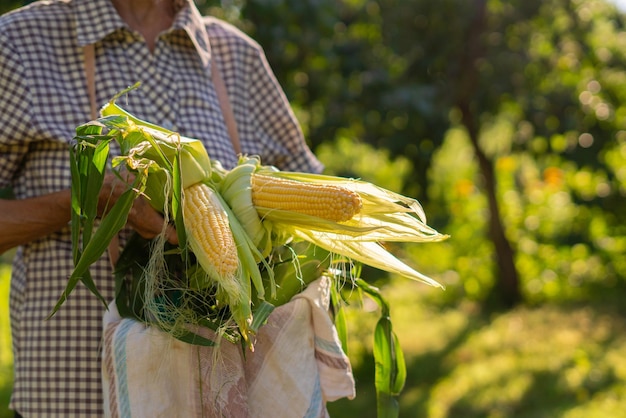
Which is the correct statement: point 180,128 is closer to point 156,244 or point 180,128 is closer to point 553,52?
point 156,244

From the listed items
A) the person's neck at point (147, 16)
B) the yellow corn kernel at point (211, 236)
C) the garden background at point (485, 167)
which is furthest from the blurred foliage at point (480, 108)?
the yellow corn kernel at point (211, 236)

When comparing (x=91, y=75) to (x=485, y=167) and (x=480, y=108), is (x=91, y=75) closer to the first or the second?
(x=480, y=108)

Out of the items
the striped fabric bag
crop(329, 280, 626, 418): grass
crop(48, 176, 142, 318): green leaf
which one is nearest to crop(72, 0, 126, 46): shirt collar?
crop(48, 176, 142, 318): green leaf

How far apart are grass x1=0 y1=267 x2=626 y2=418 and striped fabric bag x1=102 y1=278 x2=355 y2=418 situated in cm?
254

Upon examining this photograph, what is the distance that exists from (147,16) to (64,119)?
36 centimetres

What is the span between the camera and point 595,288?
7.21 m

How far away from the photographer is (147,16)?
2.08m

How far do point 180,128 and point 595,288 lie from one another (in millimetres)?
5913

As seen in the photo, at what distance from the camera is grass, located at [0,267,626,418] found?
15.7 ft

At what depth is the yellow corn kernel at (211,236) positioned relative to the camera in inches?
60.0

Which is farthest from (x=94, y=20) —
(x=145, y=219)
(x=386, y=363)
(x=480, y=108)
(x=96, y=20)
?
(x=480, y=108)

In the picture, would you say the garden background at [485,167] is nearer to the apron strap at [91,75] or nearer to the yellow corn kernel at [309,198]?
the apron strap at [91,75]

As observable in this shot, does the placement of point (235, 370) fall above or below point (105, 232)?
below

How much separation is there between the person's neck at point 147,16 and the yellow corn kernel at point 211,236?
60 cm
